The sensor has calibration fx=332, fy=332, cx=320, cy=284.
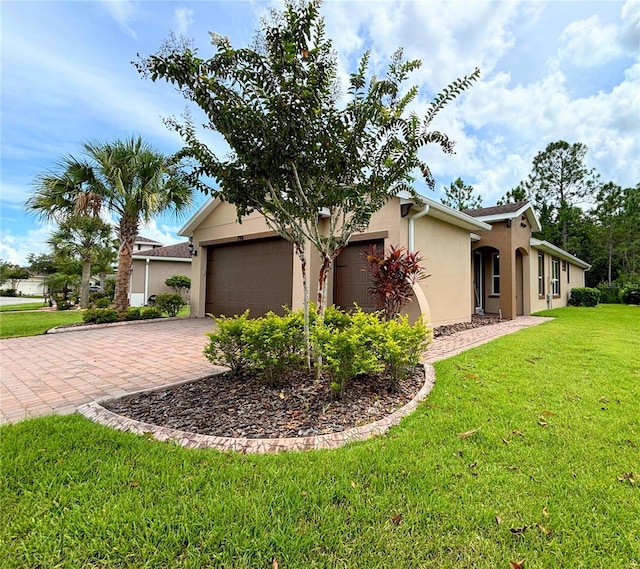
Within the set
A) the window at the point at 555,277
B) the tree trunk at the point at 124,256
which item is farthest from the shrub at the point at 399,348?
the window at the point at 555,277

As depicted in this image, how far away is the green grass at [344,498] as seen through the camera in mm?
1780

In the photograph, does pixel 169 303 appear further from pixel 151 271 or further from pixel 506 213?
pixel 506 213

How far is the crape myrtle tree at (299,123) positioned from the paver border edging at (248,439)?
1593 millimetres

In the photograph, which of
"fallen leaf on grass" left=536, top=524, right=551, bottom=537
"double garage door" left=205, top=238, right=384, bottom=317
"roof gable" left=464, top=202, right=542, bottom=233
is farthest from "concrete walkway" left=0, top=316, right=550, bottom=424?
"roof gable" left=464, top=202, right=542, bottom=233

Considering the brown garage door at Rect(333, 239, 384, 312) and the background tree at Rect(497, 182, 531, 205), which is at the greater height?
the background tree at Rect(497, 182, 531, 205)

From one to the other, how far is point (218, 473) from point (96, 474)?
882mm

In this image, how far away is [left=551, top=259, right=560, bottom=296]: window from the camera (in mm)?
17969

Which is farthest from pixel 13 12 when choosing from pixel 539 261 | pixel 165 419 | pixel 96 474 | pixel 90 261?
pixel 539 261

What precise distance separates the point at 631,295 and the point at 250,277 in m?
24.9

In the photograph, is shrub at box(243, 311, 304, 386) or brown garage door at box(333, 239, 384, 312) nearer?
shrub at box(243, 311, 304, 386)

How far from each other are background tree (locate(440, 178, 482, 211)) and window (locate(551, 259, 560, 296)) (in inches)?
622

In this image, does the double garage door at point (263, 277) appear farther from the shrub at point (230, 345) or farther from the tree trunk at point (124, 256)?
the shrub at point (230, 345)

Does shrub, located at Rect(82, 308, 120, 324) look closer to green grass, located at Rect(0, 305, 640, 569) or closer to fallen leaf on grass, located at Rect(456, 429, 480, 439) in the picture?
green grass, located at Rect(0, 305, 640, 569)

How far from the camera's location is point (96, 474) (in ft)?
7.93
